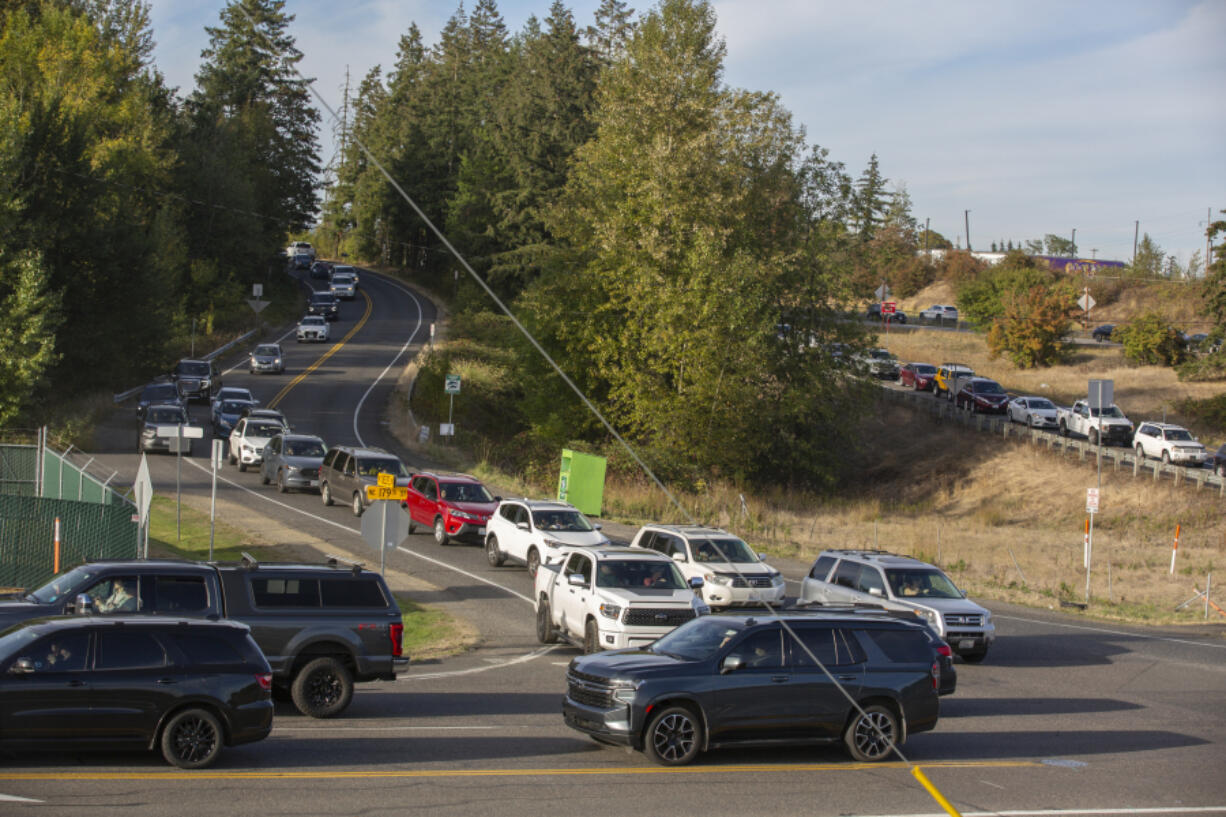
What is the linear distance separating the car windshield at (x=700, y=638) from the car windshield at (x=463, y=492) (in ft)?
55.2

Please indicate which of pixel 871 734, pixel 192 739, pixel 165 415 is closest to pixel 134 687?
pixel 192 739

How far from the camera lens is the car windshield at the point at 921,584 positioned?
18.9 metres

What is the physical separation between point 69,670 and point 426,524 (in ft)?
63.8

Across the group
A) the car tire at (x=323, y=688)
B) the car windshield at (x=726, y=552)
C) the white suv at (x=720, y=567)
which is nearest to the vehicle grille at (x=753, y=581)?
the white suv at (x=720, y=567)

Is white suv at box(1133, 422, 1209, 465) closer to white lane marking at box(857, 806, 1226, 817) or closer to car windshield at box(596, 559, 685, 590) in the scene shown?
A: car windshield at box(596, 559, 685, 590)

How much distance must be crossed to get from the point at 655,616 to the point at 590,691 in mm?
5214

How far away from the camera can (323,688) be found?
1320 centimetres

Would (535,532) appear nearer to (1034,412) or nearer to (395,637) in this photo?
(395,637)

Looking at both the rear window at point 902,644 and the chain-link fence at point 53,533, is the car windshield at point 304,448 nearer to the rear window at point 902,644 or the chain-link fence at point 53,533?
the chain-link fence at point 53,533

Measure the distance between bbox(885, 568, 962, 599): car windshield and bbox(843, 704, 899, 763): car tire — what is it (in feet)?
24.2

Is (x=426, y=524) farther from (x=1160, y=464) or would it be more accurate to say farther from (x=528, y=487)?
(x=1160, y=464)

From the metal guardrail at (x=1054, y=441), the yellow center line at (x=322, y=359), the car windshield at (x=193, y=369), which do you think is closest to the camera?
the metal guardrail at (x=1054, y=441)

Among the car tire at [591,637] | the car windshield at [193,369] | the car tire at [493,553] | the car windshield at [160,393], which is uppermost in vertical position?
the car windshield at [193,369]

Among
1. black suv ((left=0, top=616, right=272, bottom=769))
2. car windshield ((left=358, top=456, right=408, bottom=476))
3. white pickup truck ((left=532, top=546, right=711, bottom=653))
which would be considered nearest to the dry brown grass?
car windshield ((left=358, top=456, right=408, bottom=476))
